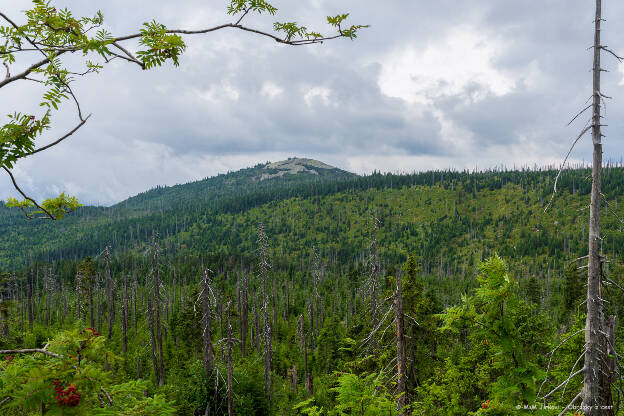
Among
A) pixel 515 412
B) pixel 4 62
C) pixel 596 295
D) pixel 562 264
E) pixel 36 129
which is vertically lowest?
pixel 562 264

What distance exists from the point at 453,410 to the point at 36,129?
20.6 metres

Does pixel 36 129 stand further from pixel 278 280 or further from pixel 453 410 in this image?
pixel 278 280

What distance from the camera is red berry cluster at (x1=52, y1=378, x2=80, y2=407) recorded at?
132 inches

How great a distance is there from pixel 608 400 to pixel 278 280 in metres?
96.9

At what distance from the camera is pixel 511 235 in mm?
181125

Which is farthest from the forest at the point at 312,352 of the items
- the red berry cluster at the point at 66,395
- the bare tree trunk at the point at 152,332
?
the bare tree trunk at the point at 152,332

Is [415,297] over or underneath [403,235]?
over

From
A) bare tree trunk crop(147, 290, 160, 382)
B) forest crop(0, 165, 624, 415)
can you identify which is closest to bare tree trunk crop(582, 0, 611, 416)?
forest crop(0, 165, 624, 415)

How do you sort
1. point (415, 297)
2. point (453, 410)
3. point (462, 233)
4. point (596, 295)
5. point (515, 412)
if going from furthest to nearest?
1. point (462, 233)
2. point (415, 297)
3. point (453, 410)
4. point (515, 412)
5. point (596, 295)

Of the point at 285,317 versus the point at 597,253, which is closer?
the point at 597,253

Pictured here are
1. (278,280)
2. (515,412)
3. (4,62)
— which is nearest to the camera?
(4,62)

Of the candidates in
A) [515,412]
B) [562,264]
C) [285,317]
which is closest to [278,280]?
[285,317]

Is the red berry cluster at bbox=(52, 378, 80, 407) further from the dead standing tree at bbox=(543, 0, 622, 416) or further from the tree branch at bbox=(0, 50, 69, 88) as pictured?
the dead standing tree at bbox=(543, 0, 622, 416)

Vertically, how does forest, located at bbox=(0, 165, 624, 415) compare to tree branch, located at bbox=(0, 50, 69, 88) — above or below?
below
